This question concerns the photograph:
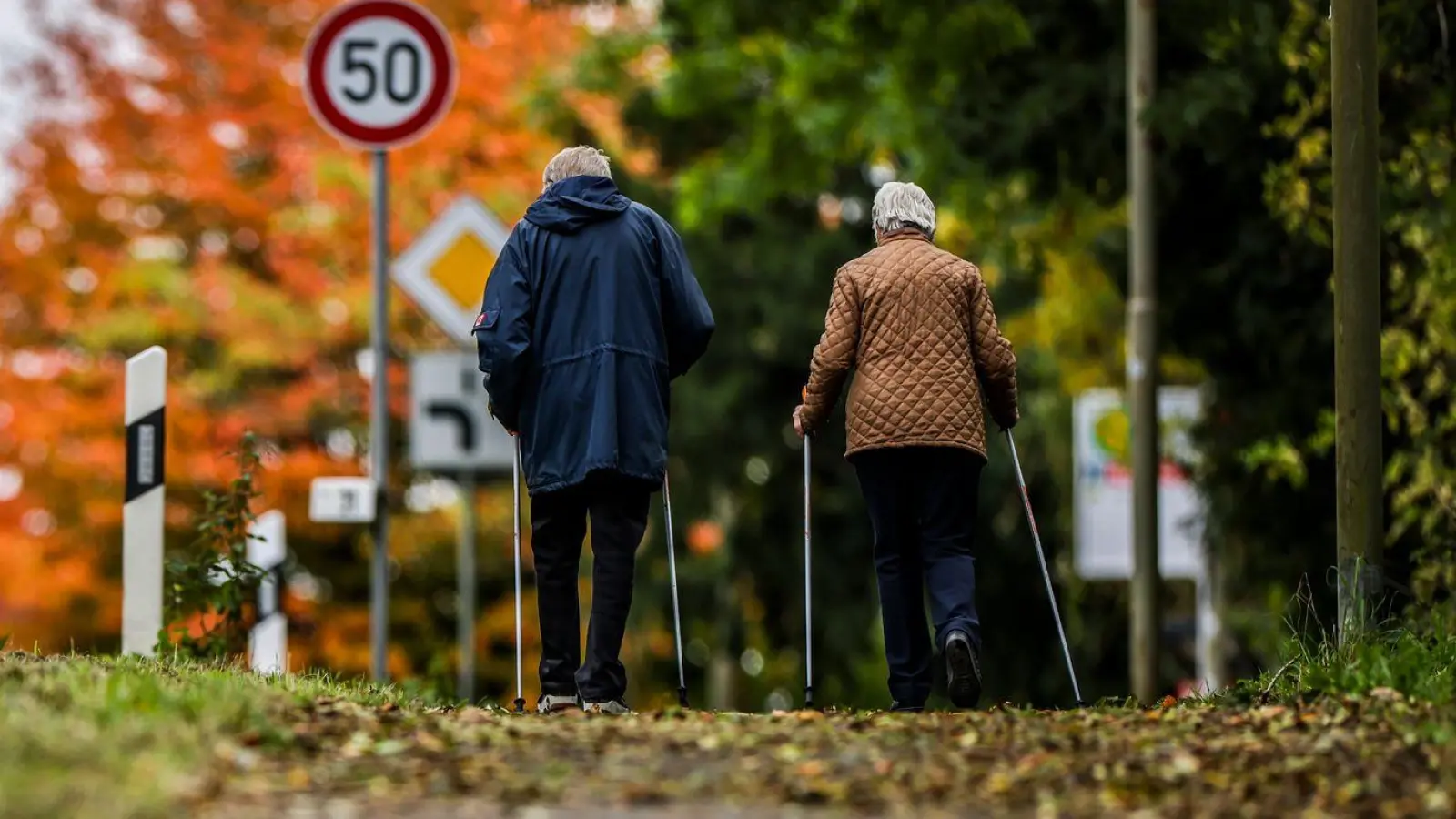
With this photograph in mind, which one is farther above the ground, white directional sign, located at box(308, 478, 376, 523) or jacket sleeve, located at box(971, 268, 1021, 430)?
jacket sleeve, located at box(971, 268, 1021, 430)

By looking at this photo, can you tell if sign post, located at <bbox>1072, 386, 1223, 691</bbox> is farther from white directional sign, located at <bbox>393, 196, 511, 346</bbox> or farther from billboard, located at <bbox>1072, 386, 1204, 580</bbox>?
white directional sign, located at <bbox>393, 196, 511, 346</bbox>

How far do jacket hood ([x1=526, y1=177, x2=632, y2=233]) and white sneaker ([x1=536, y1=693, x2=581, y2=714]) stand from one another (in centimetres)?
159

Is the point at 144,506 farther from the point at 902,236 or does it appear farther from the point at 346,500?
the point at 902,236

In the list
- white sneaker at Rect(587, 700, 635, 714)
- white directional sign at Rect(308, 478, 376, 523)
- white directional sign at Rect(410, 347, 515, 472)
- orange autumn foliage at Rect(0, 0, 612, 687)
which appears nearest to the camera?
white sneaker at Rect(587, 700, 635, 714)

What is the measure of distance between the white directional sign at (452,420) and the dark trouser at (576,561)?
3313 millimetres

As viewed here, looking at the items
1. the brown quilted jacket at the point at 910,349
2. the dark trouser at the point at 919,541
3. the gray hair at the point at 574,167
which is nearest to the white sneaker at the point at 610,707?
the dark trouser at the point at 919,541

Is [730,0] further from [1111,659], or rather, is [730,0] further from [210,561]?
[1111,659]

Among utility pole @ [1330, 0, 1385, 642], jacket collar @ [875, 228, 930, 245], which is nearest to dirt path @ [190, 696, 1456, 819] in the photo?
utility pole @ [1330, 0, 1385, 642]

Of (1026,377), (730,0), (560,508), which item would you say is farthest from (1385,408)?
(1026,377)

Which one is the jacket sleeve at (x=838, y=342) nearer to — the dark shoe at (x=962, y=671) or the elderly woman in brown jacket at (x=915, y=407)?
the elderly woman in brown jacket at (x=915, y=407)

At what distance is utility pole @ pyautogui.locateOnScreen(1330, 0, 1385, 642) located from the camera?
8812mm

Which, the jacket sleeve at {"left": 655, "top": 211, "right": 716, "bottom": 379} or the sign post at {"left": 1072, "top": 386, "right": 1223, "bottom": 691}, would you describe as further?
the sign post at {"left": 1072, "top": 386, "right": 1223, "bottom": 691}

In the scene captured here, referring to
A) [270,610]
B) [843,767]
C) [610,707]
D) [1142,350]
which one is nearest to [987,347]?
[610,707]

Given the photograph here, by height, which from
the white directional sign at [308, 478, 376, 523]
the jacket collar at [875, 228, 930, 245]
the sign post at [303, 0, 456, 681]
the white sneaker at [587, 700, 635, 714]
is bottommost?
the white sneaker at [587, 700, 635, 714]
